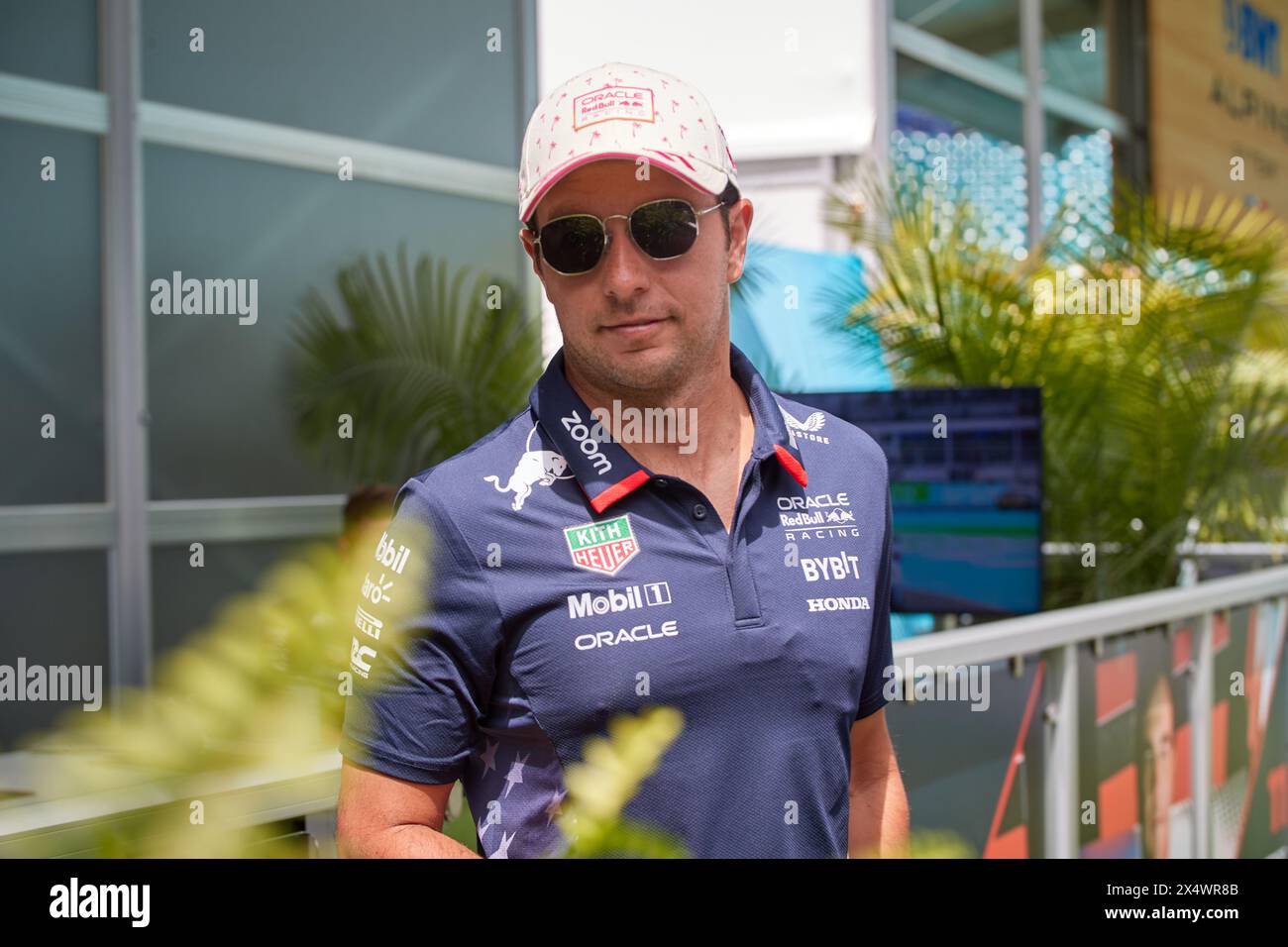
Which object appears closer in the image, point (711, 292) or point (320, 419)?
point (711, 292)

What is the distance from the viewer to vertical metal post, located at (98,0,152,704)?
4.38 meters

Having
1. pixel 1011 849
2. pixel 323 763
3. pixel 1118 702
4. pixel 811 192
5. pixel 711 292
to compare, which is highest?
pixel 811 192

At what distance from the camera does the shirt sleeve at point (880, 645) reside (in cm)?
130

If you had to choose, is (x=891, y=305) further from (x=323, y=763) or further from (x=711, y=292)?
(x=323, y=763)

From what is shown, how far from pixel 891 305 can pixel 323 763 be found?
15.3ft

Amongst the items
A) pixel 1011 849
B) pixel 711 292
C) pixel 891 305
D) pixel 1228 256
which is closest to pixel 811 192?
pixel 891 305

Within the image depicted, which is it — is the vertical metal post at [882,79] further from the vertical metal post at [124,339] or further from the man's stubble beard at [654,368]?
the man's stubble beard at [654,368]

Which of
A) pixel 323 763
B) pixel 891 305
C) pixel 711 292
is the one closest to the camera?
pixel 323 763

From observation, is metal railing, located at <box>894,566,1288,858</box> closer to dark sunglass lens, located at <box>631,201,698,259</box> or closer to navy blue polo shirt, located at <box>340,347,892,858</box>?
navy blue polo shirt, located at <box>340,347,892,858</box>

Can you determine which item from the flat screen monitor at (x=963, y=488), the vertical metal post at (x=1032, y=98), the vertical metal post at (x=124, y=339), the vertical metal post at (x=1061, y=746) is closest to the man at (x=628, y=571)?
the vertical metal post at (x=1061, y=746)

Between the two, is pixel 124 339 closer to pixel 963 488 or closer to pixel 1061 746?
pixel 963 488

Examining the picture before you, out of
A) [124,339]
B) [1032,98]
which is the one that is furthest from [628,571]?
[1032,98]

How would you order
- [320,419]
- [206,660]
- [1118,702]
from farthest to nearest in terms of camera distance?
[320,419]
[1118,702]
[206,660]
